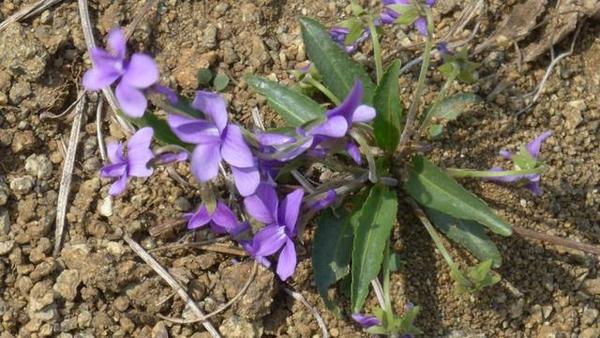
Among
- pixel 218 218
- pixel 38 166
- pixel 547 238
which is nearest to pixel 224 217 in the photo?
pixel 218 218

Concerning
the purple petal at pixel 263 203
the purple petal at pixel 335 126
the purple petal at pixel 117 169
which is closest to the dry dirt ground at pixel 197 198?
the purple petal at pixel 263 203

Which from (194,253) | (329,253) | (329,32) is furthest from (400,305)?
(329,32)

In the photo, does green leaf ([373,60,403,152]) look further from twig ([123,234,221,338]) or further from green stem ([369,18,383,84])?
twig ([123,234,221,338])

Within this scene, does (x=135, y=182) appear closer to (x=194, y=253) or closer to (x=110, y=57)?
(x=194, y=253)

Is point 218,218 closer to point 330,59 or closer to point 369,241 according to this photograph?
point 369,241

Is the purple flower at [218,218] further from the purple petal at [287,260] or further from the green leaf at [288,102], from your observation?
the green leaf at [288,102]

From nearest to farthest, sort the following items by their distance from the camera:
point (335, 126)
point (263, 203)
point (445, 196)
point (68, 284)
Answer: point (335, 126), point (263, 203), point (445, 196), point (68, 284)

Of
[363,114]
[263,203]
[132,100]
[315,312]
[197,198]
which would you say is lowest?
[315,312]
